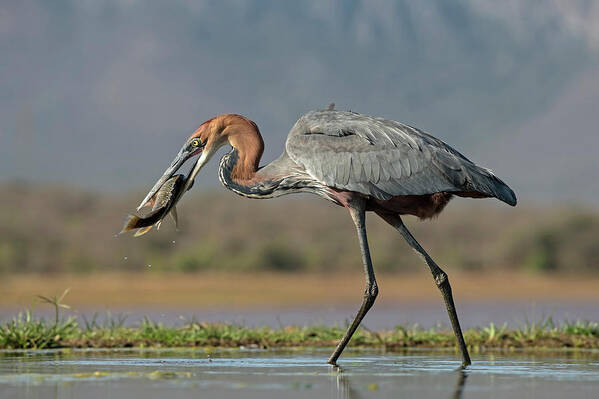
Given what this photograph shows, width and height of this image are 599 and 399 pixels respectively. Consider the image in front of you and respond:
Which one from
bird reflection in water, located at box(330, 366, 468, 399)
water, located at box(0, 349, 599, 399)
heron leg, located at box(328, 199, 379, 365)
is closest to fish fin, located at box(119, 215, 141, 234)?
water, located at box(0, 349, 599, 399)

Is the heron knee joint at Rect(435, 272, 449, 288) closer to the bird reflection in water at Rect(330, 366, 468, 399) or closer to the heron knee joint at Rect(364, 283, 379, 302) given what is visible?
the heron knee joint at Rect(364, 283, 379, 302)

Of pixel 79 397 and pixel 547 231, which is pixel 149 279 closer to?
pixel 547 231

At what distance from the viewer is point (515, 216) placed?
46.7 m

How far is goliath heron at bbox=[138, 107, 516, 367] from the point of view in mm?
10211

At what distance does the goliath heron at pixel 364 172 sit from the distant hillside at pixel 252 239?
75.4 ft

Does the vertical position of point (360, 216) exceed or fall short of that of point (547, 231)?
it falls short

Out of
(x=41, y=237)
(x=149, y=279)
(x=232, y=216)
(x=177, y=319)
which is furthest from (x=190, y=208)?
(x=177, y=319)

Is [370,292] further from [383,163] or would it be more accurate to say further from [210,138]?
[210,138]

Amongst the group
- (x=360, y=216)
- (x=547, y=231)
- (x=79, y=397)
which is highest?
(x=547, y=231)

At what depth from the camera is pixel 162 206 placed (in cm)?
1082

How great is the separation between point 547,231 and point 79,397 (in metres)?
32.7

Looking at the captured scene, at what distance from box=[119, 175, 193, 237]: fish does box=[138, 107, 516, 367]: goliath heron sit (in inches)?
7.7

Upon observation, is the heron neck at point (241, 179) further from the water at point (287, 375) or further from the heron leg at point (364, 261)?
the water at point (287, 375)

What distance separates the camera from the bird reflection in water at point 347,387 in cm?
738
